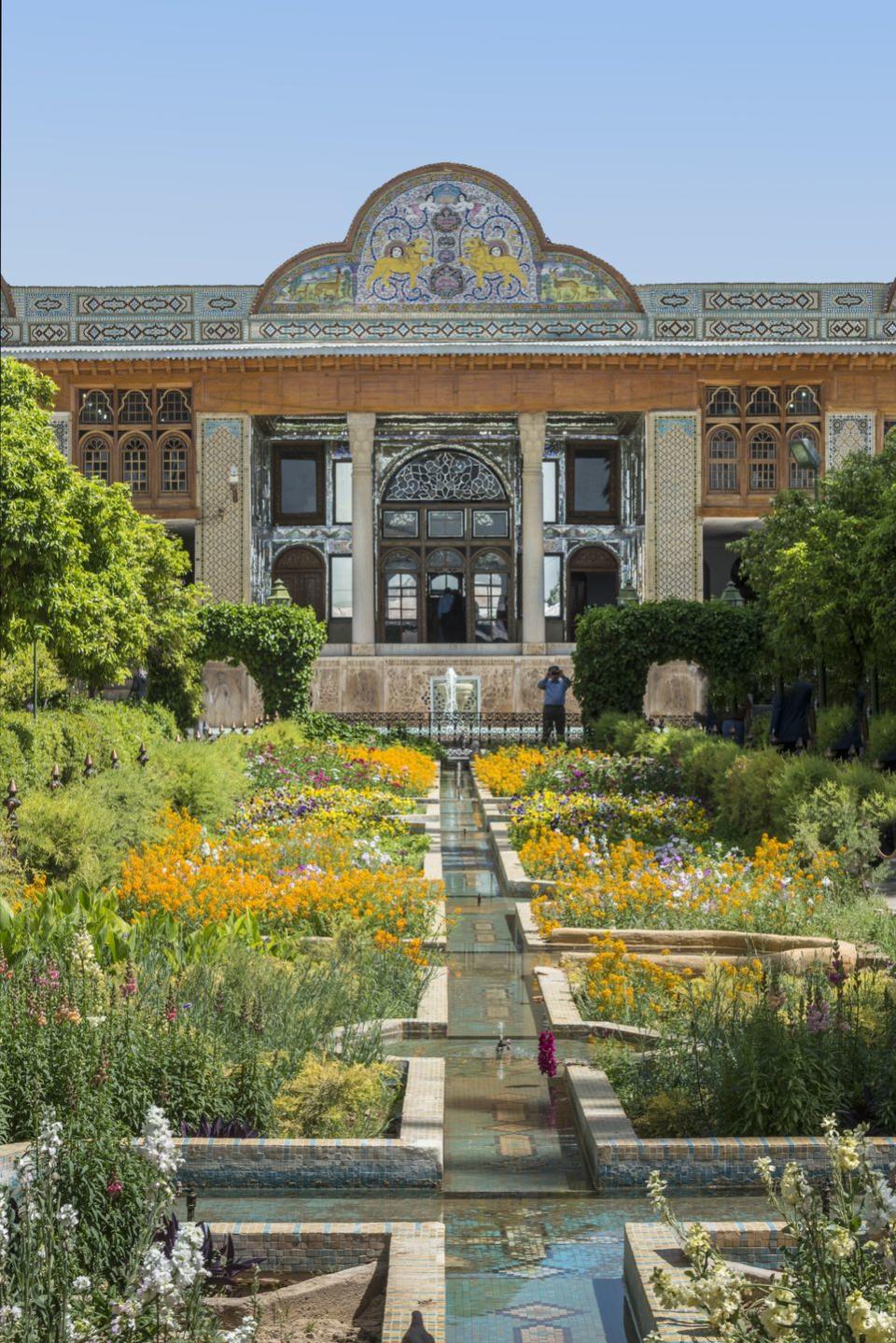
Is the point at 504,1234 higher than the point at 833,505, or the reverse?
the point at 833,505

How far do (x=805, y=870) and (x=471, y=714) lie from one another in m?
22.3

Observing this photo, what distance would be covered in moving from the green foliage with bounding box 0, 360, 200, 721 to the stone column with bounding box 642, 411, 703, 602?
49.2 feet

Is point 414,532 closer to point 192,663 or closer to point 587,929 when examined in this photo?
point 192,663

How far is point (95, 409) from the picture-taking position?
34.3 meters

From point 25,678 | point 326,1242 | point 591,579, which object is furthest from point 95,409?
point 326,1242

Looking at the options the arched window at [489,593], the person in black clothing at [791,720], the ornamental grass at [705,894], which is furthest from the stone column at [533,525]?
the ornamental grass at [705,894]

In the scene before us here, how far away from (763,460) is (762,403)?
1.23m

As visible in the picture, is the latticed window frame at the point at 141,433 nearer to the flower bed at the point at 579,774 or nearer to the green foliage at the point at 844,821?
the flower bed at the point at 579,774

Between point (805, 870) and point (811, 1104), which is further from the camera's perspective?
point (805, 870)

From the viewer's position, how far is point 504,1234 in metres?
5.12

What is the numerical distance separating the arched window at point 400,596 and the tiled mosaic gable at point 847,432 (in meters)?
9.49

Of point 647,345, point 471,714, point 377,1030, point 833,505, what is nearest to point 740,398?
point 647,345

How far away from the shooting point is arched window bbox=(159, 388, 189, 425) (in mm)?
34250

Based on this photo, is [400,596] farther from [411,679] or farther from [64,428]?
[64,428]
